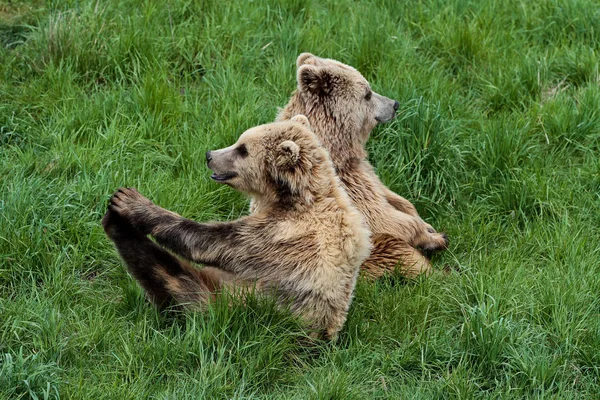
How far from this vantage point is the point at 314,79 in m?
6.90

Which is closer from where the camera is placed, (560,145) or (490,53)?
(560,145)

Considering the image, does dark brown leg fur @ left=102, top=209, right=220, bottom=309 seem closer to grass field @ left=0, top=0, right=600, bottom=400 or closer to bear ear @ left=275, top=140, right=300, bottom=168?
grass field @ left=0, top=0, right=600, bottom=400

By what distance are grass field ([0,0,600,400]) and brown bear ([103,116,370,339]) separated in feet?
0.57

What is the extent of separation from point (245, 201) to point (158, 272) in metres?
1.50

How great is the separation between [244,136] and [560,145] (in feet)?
9.57

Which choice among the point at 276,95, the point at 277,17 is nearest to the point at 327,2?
the point at 277,17

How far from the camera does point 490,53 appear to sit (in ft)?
27.9

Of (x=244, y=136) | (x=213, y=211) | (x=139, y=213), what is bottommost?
(x=213, y=211)

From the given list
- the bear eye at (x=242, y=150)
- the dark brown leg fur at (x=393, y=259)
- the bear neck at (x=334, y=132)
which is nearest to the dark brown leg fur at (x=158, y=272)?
the bear eye at (x=242, y=150)

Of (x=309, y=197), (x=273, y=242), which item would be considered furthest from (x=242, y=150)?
(x=273, y=242)

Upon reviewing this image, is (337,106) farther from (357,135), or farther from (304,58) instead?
(304,58)

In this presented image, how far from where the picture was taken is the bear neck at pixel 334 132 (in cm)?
691

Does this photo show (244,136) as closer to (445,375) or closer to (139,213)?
(139,213)

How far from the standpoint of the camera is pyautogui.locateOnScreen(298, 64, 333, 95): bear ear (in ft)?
22.5
